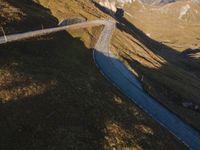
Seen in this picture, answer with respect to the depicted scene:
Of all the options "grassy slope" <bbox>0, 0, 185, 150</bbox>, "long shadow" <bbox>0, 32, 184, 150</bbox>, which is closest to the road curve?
"long shadow" <bbox>0, 32, 184, 150</bbox>

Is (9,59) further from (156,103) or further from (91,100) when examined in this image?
(156,103)

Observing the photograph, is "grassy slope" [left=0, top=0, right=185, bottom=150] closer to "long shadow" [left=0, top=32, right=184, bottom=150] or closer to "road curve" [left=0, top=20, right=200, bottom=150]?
"long shadow" [left=0, top=32, right=184, bottom=150]

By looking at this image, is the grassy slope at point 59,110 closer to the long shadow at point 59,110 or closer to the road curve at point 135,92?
the long shadow at point 59,110

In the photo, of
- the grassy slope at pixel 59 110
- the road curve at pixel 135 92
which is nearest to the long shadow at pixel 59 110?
the grassy slope at pixel 59 110

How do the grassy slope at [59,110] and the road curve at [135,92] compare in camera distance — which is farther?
the road curve at [135,92]

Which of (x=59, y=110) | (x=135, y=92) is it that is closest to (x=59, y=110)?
(x=59, y=110)

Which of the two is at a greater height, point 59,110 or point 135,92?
point 59,110

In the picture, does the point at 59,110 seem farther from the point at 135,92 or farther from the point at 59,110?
the point at 135,92
